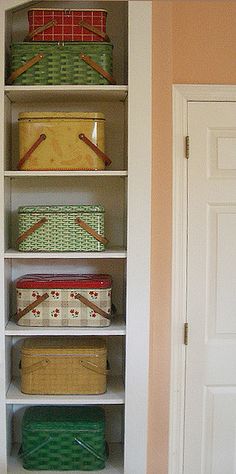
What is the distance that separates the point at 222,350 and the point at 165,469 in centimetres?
56

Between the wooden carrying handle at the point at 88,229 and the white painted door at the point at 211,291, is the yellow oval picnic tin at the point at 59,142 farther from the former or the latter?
the white painted door at the point at 211,291

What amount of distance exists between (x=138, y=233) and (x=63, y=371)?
658 millimetres

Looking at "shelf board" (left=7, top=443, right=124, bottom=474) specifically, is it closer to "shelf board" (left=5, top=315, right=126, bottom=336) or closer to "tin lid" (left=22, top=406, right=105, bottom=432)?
"tin lid" (left=22, top=406, right=105, bottom=432)

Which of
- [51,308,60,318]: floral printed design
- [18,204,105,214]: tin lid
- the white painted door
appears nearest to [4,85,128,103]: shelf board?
the white painted door

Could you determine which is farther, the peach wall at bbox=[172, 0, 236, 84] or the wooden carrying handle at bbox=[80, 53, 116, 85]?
the peach wall at bbox=[172, 0, 236, 84]

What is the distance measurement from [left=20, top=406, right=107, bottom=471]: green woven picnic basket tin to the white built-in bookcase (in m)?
0.08

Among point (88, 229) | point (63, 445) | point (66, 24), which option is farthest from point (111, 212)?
point (63, 445)

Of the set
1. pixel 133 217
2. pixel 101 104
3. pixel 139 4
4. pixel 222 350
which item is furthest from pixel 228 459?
pixel 139 4

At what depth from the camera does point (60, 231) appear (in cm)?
241

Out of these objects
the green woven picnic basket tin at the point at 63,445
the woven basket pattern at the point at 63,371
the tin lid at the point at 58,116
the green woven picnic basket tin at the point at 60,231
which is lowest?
the green woven picnic basket tin at the point at 63,445

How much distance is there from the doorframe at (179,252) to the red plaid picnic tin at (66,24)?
416 millimetres

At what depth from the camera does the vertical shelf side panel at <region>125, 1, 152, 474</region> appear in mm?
2338

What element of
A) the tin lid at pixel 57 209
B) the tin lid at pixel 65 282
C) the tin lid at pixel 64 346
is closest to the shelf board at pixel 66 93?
the tin lid at pixel 57 209

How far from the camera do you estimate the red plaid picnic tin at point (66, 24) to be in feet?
7.82
